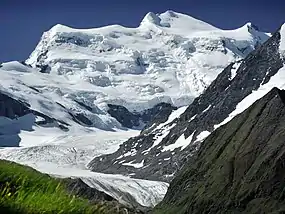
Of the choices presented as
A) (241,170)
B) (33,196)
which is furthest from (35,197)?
(241,170)

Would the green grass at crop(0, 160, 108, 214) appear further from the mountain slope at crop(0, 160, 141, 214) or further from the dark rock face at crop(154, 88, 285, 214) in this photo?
the dark rock face at crop(154, 88, 285, 214)

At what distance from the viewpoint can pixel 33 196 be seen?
8273 millimetres

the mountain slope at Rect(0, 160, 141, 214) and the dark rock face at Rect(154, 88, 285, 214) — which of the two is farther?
the dark rock face at Rect(154, 88, 285, 214)

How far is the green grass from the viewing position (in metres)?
7.81

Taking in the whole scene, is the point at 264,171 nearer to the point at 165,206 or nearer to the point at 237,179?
the point at 237,179

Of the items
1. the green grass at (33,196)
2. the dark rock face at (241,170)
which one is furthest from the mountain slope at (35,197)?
the dark rock face at (241,170)

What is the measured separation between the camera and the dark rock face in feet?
371

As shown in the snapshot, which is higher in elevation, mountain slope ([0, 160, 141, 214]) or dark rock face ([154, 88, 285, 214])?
mountain slope ([0, 160, 141, 214])

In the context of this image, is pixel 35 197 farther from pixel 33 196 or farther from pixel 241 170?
pixel 241 170

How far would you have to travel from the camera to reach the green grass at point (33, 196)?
25.6 feet

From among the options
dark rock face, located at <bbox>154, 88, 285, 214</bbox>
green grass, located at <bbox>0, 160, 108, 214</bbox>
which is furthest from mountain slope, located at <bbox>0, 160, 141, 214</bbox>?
dark rock face, located at <bbox>154, 88, 285, 214</bbox>

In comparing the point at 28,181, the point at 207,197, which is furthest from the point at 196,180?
A: the point at 28,181

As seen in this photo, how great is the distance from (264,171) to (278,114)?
77.8 ft

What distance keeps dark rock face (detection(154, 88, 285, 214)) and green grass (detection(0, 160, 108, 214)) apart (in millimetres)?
94684
